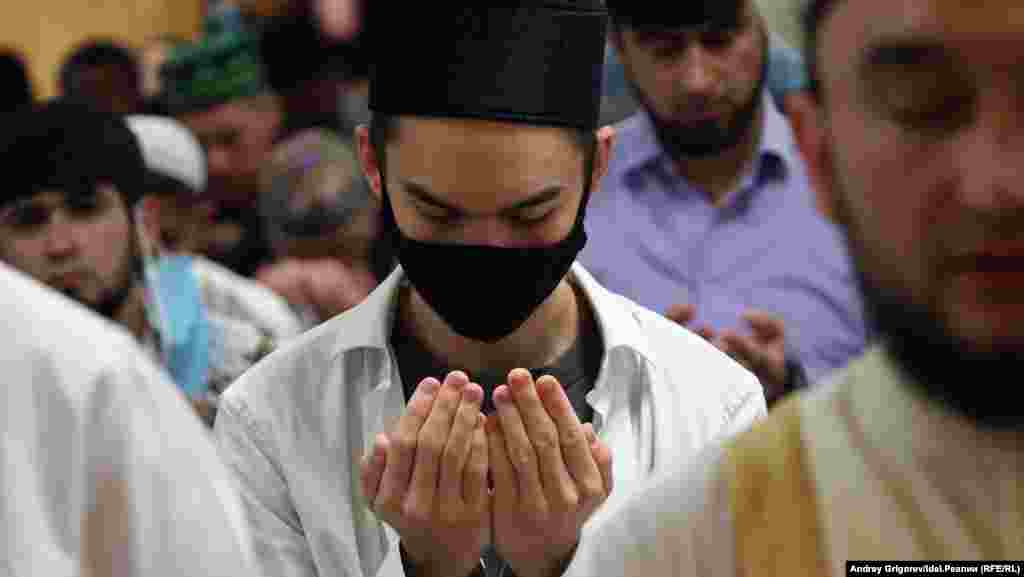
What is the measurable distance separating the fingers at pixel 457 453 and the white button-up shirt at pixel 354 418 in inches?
11.7

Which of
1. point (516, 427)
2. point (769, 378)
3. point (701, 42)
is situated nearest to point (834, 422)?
point (516, 427)

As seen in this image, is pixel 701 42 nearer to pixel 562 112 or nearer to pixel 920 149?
pixel 562 112

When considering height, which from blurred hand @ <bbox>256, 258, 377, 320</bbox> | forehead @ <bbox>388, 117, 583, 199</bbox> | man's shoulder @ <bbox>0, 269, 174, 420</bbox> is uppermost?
man's shoulder @ <bbox>0, 269, 174, 420</bbox>

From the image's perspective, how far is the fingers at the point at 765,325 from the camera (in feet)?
13.7

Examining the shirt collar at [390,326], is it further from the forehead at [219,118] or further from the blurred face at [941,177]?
the forehead at [219,118]

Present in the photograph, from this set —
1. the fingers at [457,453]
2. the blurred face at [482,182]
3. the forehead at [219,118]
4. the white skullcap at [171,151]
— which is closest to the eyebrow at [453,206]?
the blurred face at [482,182]

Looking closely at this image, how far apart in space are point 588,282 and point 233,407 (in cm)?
54

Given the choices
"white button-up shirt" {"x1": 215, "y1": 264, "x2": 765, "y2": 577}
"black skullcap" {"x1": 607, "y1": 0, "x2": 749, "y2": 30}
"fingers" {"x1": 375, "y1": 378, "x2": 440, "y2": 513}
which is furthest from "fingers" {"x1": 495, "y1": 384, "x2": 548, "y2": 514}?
"black skullcap" {"x1": 607, "y1": 0, "x2": 749, "y2": 30}

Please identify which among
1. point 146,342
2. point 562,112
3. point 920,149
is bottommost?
point 146,342

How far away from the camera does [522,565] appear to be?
280cm

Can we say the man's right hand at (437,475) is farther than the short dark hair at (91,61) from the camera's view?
No

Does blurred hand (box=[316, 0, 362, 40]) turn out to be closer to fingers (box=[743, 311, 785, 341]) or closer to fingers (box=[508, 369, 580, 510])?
fingers (box=[743, 311, 785, 341])

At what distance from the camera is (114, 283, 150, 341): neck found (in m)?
4.98

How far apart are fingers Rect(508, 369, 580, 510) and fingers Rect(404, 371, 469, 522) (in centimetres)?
9
